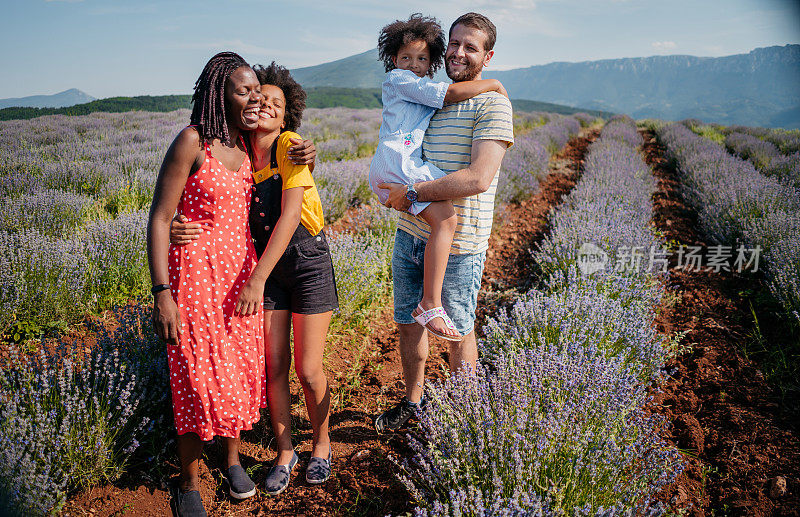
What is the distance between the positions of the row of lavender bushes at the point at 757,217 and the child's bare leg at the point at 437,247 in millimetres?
2636

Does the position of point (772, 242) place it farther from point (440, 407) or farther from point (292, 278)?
point (292, 278)

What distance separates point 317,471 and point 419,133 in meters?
1.60

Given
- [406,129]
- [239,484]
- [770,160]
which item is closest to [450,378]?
[239,484]

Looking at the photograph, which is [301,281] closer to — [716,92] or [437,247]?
[437,247]

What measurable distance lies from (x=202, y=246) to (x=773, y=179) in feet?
27.2

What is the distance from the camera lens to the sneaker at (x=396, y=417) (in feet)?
7.68

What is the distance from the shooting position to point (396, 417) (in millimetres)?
2354

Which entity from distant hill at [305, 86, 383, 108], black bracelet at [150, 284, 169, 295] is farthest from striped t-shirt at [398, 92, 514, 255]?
distant hill at [305, 86, 383, 108]

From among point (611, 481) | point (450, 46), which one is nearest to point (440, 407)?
point (611, 481)

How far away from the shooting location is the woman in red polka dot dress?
158 cm

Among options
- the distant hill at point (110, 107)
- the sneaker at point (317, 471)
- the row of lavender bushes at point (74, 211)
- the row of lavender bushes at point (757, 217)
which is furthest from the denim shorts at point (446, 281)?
the distant hill at point (110, 107)

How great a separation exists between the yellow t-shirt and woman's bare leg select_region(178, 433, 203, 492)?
38.0 inches

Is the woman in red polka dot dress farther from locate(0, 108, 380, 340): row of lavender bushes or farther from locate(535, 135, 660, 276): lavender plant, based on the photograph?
locate(535, 135, 660, 276): lavender plant

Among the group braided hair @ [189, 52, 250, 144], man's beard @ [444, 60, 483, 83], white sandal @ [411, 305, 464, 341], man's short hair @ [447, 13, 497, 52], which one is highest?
man's short hair @ [447, 13, 497, 52]
